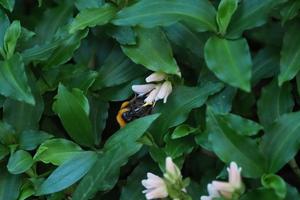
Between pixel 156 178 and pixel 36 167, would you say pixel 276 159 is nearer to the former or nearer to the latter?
pixel 156 178

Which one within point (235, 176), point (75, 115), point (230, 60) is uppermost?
point (230, 60)

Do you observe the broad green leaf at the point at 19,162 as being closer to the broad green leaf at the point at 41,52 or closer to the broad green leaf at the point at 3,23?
the broad green leaf at the point at 41,52

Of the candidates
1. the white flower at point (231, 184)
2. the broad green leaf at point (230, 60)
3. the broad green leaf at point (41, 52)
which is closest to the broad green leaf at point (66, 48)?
the broad green leaf at point (41, 52)

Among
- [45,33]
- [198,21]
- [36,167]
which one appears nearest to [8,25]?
[45,33]

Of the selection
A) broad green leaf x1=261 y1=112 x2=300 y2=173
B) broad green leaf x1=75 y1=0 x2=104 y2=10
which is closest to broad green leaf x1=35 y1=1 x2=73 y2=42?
broad green leaf x1=75 y1=0 x2=104 y2=10

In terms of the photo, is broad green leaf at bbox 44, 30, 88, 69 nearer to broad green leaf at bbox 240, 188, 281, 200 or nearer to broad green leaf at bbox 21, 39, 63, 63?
broad green leaf at bbox 21, 39, 63, 63

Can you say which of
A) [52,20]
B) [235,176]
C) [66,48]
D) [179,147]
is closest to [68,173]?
[179,147]

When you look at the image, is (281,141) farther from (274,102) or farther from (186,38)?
(186,38)
